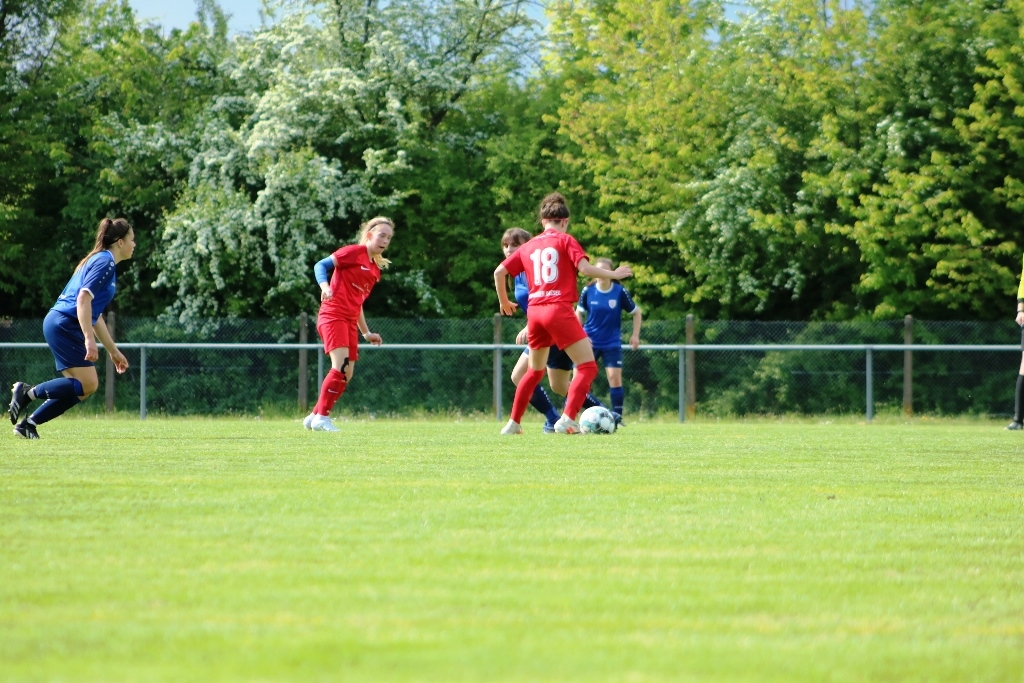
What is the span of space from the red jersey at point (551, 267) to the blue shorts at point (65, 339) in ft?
11.4

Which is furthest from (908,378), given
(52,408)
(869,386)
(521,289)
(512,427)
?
(52,408)

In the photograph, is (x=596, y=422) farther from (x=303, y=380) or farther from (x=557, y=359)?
(x=303, y=380)

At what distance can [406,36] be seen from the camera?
1046 inches

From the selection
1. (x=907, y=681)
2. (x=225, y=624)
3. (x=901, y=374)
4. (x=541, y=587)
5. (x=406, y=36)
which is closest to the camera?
(x=907, y=681)

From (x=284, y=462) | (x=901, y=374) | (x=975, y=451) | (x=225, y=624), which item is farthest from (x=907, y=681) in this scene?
(x=901, y=374)

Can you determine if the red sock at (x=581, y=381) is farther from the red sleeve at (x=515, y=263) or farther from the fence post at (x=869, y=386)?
the fence post at (x=869, y=386)

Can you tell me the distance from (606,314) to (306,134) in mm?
10976

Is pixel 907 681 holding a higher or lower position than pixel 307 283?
lower

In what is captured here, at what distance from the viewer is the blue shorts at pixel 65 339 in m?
10.6

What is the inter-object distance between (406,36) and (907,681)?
24567 millimetres

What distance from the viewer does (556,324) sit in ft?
38.3

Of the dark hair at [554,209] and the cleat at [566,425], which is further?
the cleat at [566,425]

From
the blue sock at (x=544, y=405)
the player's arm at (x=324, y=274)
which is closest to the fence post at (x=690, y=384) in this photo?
A: the blue sock at (x=544, y=405)

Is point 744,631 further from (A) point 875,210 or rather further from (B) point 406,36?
(B) point 406,36
